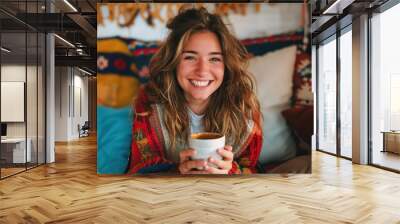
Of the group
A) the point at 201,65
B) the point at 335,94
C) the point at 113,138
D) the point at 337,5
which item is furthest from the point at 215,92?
the point at 335,94

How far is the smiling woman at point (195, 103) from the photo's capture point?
5.65m

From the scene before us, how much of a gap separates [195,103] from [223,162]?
1037 millimetres

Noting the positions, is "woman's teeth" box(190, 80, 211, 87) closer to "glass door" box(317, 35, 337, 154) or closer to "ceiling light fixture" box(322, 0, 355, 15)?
"ceiling light fixture" box(322, 0, 355, 15)

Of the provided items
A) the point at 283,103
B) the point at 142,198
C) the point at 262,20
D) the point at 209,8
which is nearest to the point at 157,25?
the point at 209,8

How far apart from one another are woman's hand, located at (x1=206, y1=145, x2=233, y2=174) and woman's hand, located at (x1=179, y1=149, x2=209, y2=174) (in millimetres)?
87

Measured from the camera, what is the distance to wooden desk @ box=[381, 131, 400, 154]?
662cm

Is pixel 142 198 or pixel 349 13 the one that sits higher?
pixel 349 13

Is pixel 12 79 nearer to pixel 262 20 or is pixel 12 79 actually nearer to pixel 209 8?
pixel 209 8

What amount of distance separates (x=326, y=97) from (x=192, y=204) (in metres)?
6.72

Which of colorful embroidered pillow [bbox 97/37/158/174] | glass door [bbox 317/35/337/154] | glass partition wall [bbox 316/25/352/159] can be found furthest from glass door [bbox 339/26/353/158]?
colorful embroidered pillow [bbox 97/37/158/174]

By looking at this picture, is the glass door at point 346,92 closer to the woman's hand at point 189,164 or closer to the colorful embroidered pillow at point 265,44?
the colorful embroidered pillow at point 265,44

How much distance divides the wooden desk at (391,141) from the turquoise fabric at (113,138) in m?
4.82

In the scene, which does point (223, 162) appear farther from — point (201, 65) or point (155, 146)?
point (201, 65)

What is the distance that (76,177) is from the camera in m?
6.08
